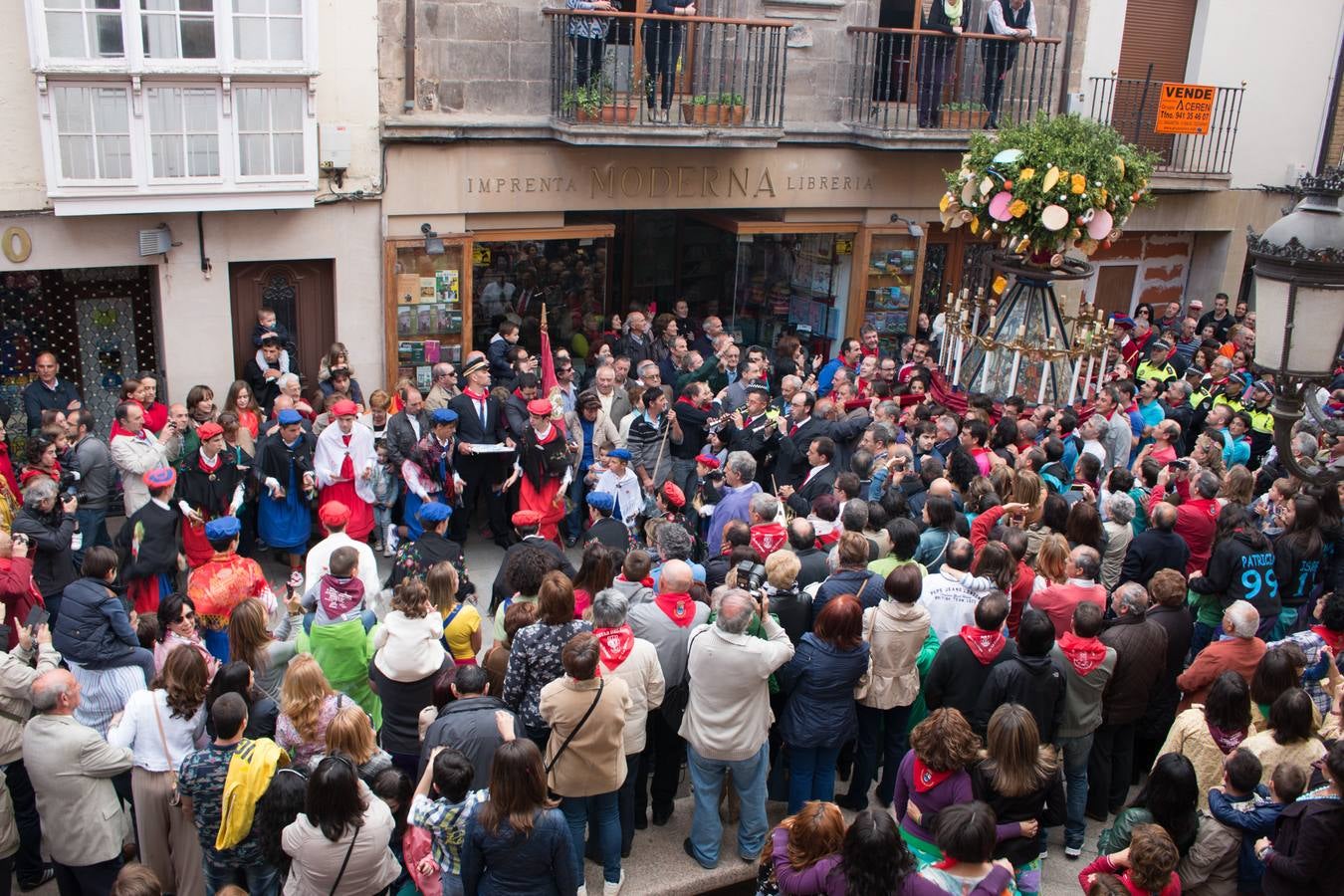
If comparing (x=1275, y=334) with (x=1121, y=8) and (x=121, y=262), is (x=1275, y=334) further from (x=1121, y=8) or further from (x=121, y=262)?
(x=1121, y=8)

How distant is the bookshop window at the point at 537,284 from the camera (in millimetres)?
13922

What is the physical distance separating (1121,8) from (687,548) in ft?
39.1

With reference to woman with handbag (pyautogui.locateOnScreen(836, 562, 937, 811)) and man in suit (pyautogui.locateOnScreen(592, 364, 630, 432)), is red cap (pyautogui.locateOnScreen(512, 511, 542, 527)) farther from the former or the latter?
woman with handbag (pyautogui.locateOnScreen(836, 562, 937, 811))

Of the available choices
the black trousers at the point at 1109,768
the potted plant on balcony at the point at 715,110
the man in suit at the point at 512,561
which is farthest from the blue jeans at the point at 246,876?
the potted plant on balcony at the point at 715,110

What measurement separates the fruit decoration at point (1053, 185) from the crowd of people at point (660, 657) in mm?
2026

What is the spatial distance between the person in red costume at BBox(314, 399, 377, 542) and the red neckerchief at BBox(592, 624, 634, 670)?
4.33m

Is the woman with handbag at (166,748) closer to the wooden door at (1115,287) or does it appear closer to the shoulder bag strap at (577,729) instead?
the shoulder bag strap at (577,729)

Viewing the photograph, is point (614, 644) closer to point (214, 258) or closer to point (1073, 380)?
point (214, 258)

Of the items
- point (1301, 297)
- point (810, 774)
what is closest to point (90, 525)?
point (810, 774)

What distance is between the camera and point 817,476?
9305 mm

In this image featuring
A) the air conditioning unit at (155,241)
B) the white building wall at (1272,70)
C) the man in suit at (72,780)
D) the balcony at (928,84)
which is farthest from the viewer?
the white building wall at (1272,70)

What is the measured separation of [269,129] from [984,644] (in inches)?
311

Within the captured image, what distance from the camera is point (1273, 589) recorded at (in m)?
8.09

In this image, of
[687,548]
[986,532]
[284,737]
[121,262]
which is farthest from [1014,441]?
Answer: [121,262]
